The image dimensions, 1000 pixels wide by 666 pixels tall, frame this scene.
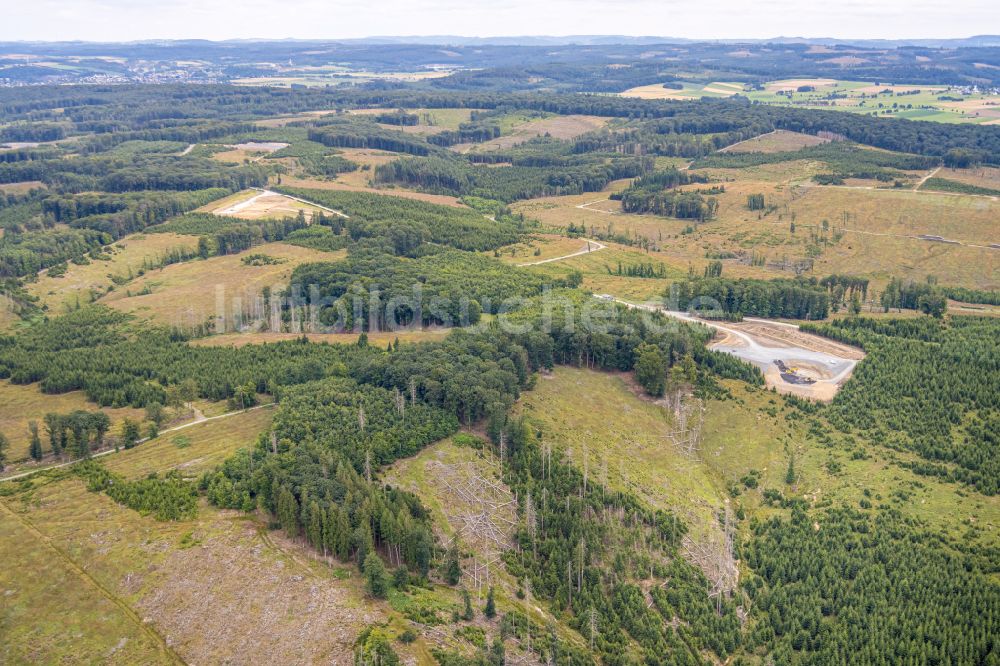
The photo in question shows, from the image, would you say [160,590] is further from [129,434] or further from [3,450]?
[3,450]

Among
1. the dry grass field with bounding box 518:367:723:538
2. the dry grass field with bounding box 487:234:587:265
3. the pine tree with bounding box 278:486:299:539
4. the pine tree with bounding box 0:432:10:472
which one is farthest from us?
the dry grass field with bounding box 487:234:587:265

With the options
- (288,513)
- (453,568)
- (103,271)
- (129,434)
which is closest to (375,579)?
(453,568)

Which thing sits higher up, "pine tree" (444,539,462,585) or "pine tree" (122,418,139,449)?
"pine tree" (122,418,139,449)

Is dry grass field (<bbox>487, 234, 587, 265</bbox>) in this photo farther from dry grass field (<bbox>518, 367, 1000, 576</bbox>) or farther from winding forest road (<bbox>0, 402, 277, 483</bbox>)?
winding forest road (<bbox>0, 402, 277, 483</bbox>)

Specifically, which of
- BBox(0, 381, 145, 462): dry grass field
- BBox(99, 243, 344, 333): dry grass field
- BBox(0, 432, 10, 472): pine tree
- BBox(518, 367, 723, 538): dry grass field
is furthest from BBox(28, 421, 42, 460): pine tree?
BBox(518, 367, 723, 538): dry grass field

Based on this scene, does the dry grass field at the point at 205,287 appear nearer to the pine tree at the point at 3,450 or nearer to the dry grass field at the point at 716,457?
the pine tree at the point at 3,450

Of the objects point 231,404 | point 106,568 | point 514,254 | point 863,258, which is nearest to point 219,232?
point 514,254
